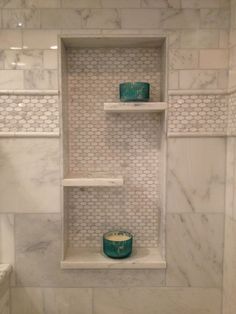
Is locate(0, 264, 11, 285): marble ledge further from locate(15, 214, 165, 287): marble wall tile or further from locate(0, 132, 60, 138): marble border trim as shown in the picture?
locate(0, 132, 60, 138): marble border trim

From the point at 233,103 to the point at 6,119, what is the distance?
107 centimetres

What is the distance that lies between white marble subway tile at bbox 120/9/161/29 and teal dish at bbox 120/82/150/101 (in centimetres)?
27

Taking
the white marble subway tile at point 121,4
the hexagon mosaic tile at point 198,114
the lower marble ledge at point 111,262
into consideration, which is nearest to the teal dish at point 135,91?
the hexagon mosaic tile at point 198,114

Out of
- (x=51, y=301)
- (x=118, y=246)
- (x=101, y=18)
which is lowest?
(x=51, y=301)

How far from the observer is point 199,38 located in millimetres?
1293

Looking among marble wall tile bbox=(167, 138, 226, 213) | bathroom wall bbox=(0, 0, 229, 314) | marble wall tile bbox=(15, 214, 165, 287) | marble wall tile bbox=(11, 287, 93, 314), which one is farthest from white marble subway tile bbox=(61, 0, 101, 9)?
marble wall tile bbox=(11, 287, 93, 314)

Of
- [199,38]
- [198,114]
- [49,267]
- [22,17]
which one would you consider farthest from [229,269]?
[22,17]

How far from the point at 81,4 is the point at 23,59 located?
38 cm

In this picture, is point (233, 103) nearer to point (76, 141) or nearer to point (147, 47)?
point (147, 47)

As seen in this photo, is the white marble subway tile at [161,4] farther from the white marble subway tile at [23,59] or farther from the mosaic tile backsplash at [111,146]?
the white marble subway tile at [23,59]

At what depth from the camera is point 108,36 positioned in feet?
4.23

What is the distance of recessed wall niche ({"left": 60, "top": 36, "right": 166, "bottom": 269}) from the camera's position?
144cm

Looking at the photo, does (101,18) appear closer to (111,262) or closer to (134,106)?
(134,106)

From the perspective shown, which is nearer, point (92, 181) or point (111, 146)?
point (92, 181)
